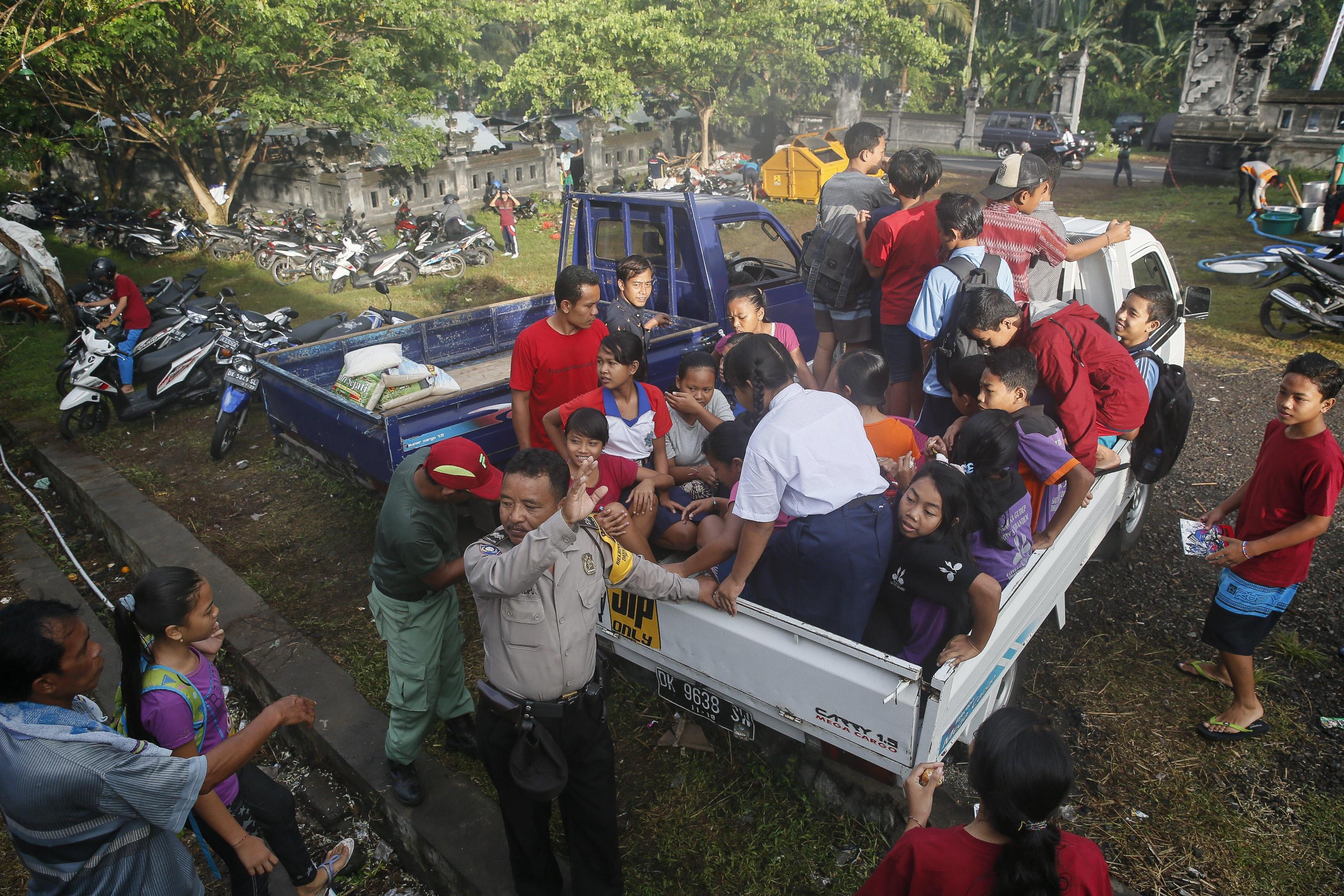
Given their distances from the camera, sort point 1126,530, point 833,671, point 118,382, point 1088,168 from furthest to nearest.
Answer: point 1088,168, point 118,382, point 1126,530, point 833,671

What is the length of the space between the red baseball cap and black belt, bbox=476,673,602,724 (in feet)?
2.29

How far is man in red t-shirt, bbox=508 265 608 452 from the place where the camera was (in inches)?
162

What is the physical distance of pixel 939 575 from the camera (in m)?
2.62

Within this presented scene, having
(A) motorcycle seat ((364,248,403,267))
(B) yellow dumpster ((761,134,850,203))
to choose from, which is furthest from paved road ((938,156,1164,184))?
(A) motorcycle seat ((364,248,403,267))

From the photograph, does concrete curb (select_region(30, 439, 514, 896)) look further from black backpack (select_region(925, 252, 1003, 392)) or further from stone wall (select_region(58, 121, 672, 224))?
stone wall (select_region(58, 121, 672, 224))

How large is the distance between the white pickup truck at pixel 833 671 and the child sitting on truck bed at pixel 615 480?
0.88ft

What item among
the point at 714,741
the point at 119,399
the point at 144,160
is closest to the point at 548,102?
the point at 144,160

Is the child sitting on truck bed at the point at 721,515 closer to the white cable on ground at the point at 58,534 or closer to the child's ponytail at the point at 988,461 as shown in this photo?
the child's ponytail at the point at 988,461

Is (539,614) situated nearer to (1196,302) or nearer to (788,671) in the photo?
(788,671)

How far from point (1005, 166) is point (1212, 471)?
316 cm

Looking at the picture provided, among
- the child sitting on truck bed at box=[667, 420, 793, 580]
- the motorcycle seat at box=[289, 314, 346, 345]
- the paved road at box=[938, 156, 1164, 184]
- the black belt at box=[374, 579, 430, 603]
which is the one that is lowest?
the paved road at box=[938, 156, 1164, 184]

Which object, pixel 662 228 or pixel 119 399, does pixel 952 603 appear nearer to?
pixel 662 228

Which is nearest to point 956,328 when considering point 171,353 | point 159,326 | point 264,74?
point 171,353

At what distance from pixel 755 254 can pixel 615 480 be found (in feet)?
11.9
